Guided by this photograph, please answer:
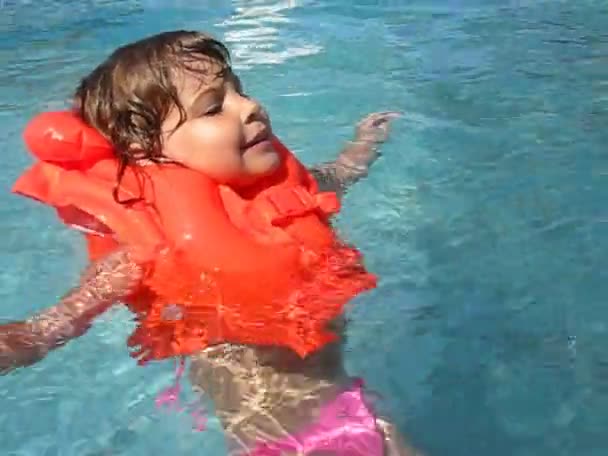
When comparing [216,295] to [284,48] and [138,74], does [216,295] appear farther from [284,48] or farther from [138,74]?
[284,48]

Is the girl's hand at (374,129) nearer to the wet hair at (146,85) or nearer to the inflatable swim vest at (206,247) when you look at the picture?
the inflatable swim vest at (206,247)

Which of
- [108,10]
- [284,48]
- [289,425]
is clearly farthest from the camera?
[108,10]

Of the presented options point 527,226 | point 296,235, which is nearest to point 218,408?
point 296,235

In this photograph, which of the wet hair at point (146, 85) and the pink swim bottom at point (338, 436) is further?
the wet hair at point (146, 85)

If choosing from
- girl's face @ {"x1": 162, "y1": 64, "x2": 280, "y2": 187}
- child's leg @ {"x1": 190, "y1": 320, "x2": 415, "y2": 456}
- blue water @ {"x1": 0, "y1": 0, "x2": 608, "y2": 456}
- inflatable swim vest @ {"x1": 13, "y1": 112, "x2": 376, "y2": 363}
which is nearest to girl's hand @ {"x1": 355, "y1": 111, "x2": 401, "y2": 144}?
blue water @ {"x1": 0, "y1": 0, "x2": 608, "y2": 456}

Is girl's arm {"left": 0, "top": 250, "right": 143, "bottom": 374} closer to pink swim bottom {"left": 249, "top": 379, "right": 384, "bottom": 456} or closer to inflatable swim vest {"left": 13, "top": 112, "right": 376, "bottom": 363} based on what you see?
inflatable swim vest {"left": 13, "top": 112, "right": 376, "bottom": 363}

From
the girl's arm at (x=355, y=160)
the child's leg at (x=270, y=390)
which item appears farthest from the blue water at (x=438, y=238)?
the girl's arm at (x=355, y=160)

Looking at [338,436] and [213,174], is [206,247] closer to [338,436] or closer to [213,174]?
[213,174]
